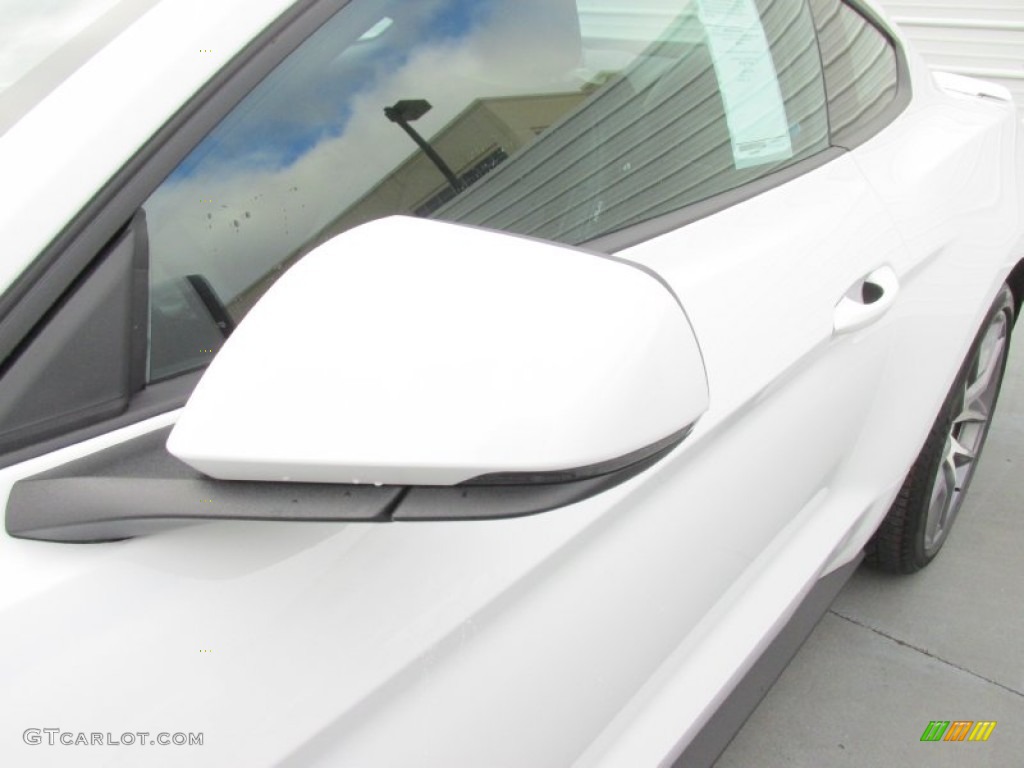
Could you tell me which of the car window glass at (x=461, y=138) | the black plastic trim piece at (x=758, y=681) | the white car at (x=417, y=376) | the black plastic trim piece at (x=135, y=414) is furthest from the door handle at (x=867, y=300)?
the black plastic trim piece at (x=135, y=414)

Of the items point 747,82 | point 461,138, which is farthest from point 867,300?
point 461,138

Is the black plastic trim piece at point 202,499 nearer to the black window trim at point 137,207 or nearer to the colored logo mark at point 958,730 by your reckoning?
the black window trim at point 137,207

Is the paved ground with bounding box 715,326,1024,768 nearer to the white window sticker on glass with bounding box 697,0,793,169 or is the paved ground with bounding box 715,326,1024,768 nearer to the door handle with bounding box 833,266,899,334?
the door handle with bounding box 833,266,899,334

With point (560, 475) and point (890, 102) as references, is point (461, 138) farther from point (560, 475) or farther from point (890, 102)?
point (890, 102)

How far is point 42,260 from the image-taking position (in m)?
0.91

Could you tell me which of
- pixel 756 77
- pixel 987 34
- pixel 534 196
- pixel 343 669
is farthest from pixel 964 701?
pixel 987 34

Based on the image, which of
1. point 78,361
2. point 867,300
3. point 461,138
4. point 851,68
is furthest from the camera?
point 851,68

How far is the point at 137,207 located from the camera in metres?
0.96

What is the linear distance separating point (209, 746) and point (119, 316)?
421mm

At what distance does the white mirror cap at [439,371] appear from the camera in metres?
0.71

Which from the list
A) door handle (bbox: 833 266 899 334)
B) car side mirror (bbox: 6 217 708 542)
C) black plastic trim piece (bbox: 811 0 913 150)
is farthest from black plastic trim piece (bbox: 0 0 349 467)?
Result: black plastic trim piece (bbox: 811 0 913 150)

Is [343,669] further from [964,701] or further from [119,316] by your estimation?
[964,701]

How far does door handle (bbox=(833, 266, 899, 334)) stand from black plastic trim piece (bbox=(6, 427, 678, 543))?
949 millimetres

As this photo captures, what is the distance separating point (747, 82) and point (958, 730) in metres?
1.50
